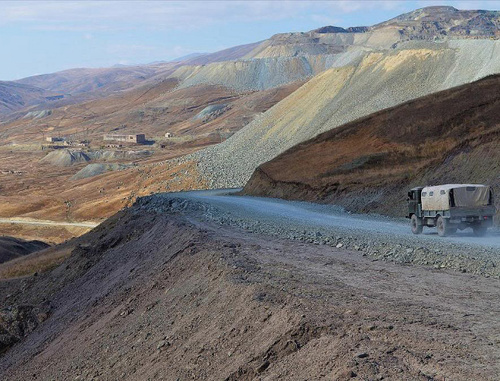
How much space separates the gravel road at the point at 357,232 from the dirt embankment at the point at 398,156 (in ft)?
7.74

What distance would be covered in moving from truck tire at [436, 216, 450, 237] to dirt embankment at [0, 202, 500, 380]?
17.1 feet

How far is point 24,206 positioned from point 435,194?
71088mm

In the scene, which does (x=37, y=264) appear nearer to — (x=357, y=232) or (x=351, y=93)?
(x=357, y=232)

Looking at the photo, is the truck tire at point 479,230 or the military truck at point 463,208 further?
the truck tire at point 479,230

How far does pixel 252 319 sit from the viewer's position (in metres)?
11.8

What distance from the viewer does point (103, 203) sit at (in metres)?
75.5

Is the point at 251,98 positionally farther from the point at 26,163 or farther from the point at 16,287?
the point at 16,287

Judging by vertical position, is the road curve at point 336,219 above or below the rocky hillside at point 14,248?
above

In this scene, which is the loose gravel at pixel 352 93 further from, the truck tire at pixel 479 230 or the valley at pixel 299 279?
the truck tire at pixel 479 230

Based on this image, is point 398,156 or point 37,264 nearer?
point 37,264

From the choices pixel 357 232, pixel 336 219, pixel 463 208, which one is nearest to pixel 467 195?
pixel 463 208

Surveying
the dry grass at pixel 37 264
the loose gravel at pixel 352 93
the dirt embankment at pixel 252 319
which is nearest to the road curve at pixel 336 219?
the dirt embankment at pixel 252 319

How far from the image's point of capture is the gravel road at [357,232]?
52.5 feet

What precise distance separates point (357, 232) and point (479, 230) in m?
3.95
